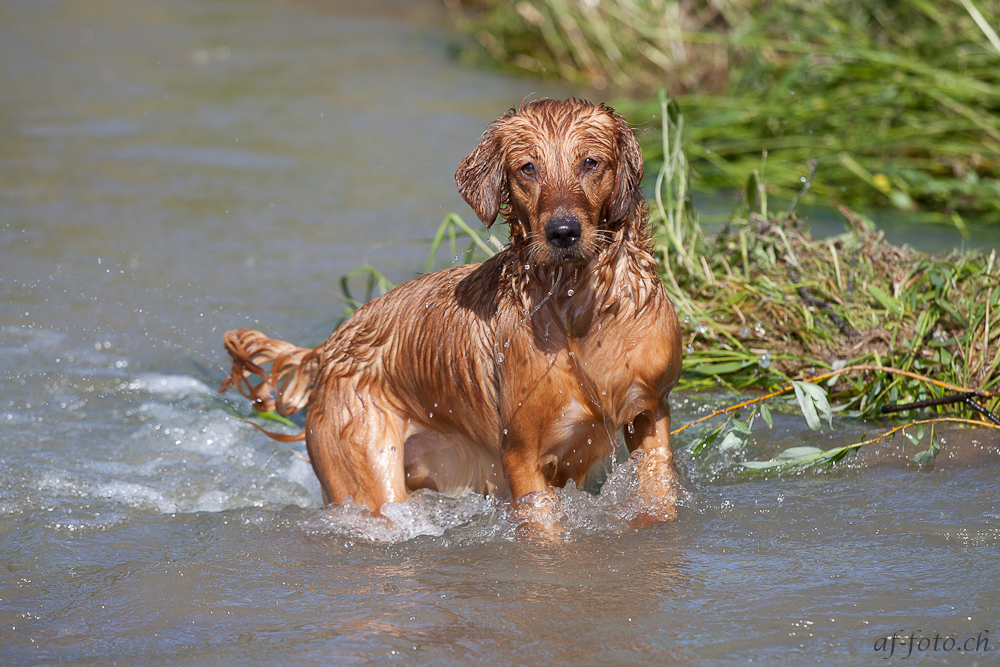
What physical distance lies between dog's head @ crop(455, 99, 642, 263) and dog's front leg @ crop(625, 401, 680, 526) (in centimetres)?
77

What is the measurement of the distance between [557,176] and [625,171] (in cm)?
30

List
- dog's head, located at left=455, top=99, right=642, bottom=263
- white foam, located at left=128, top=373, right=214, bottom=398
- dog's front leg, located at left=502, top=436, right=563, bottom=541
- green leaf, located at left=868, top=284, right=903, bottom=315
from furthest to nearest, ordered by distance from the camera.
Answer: white foam, located at left=128, top=373, right=214, bottom=398, green leaf, located at left=868, top=284, right=903, bottom=315, dog's front leg, located at left=502, top=436, right=563, bottom=541, dog's head, located at left=455, top=99, right=642, bottom=263

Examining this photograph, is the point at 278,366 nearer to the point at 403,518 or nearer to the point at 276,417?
the point at 276,417

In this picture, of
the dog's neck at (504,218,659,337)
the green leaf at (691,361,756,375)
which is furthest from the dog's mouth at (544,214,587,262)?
the green leaf at (691,361,756,375)

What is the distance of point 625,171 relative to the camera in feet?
12.1

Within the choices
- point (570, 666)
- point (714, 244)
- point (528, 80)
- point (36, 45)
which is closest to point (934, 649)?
point (570, 666)

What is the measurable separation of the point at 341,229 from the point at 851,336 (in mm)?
4503

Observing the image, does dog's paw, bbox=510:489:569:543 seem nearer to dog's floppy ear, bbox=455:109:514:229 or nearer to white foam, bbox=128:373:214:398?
dog's floppy ear, bbox=455:109:514:229

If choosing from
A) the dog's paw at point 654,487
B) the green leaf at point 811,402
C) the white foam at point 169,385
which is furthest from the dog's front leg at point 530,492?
the white foam at point 169,385

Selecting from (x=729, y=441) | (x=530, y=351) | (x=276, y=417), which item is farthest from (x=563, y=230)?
(x=276, y=417)

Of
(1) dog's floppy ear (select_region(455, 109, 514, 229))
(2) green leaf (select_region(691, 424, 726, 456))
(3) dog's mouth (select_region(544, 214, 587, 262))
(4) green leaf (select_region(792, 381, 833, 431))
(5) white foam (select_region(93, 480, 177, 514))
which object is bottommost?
(5) white foam (select_region(93, 480, 177, 514))

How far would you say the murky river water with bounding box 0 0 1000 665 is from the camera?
339 centimetres

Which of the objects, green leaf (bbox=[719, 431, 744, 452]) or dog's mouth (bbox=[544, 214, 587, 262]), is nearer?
dog's mouth (bbox=[544, 214, 587, 262])

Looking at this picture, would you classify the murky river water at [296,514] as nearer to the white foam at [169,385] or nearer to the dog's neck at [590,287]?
the white foam at [169,385]
